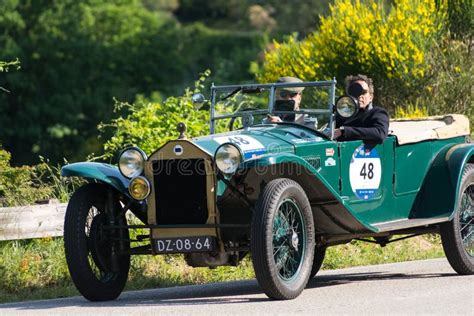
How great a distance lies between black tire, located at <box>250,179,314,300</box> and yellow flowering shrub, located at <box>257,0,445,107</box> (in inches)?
364

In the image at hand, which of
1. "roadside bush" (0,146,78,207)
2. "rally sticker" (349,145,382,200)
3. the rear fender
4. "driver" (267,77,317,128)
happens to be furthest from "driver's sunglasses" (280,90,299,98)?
"roadside bush" (0,146,78,207)

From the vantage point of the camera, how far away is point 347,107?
9922 mm

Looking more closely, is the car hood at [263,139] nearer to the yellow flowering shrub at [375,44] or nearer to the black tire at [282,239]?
the black tire at [282,239]

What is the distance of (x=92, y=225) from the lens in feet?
31.1

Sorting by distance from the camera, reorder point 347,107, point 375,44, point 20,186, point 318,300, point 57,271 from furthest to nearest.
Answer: point 375,44, point 20,186, point 57,271, point 347,107, point 318,300

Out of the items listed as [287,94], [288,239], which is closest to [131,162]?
[288,239]

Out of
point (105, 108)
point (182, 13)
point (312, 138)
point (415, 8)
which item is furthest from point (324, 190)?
point (182, 13)

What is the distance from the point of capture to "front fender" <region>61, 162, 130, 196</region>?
9.44 m

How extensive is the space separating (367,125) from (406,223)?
37.1 inches

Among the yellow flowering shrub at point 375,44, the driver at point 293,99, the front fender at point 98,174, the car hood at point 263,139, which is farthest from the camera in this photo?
the yellow flowering shrub at point 375,44

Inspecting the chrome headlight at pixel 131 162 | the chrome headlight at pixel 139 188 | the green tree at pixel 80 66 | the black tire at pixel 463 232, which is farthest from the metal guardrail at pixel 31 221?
the green tree at pixel 80 66

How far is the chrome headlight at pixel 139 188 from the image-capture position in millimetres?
9242

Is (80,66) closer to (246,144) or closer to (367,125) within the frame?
(367,125)

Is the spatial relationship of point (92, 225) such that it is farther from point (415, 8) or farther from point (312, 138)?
point (415, 8)
